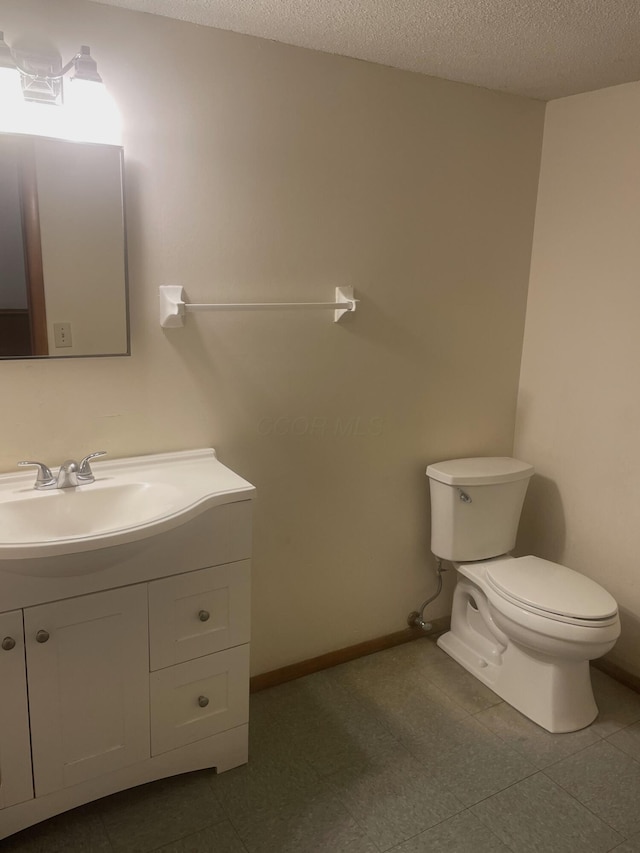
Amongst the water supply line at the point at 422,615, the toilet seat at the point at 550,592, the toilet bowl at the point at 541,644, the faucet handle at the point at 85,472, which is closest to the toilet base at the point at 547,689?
the toilet bowl at the point at 541,644

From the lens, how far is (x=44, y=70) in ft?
5.13

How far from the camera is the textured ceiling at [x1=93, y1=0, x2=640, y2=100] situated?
1.64 m

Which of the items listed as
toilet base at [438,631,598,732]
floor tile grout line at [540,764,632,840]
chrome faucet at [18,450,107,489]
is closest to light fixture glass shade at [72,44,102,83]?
chrome faucet at [18,450,107,489]

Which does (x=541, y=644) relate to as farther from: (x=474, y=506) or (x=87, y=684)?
(x=87, y=684)

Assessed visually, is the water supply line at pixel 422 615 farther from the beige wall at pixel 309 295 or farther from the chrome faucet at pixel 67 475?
the chrome faucet at pixel 67 475

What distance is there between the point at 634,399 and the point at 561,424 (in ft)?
1.08

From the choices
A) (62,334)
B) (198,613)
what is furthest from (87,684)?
(62,334)

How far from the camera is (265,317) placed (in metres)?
2.07

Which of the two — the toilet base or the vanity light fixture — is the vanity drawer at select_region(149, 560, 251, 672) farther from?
the vanity light fixture

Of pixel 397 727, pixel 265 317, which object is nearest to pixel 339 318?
pixel 265 317

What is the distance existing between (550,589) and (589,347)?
3.01 feet

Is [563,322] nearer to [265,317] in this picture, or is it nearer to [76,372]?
[265,317]

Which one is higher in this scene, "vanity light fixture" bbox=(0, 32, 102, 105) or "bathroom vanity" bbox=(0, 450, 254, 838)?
"vanity light fixture" bbox=(0, 32, 102, 105)

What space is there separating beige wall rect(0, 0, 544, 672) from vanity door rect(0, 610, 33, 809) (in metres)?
0.49
